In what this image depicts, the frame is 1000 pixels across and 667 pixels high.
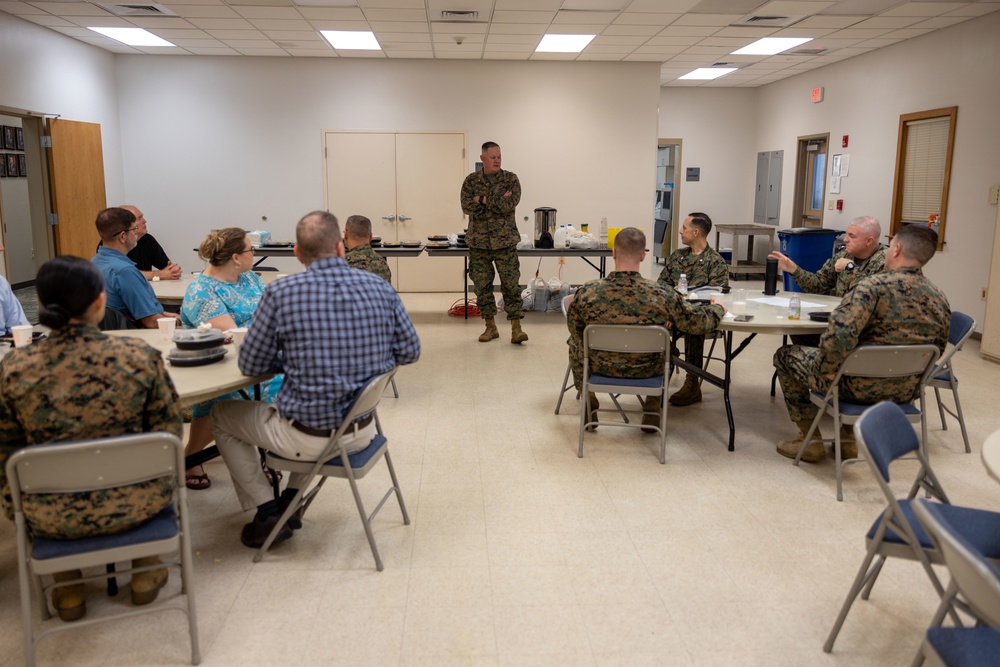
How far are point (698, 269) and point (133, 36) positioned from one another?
665 cm

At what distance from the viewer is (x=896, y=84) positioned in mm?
8320

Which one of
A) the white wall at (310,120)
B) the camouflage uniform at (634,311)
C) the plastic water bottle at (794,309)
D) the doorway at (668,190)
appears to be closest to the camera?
the camouflage uniform at (634,311)

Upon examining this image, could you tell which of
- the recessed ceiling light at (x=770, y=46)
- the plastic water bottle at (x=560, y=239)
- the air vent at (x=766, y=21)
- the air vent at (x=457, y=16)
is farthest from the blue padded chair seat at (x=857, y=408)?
the recessed ceiling light at (x=770, y=46)

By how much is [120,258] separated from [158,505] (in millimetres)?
2141

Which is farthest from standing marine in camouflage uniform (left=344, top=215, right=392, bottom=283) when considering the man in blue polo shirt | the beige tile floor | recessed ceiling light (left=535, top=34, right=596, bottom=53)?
recessed ceiling light (left=535, top=34, right=596, bottom=53)

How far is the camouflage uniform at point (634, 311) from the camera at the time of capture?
12.7 feet

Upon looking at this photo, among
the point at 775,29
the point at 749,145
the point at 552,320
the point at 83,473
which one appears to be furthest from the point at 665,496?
the point at 749,145

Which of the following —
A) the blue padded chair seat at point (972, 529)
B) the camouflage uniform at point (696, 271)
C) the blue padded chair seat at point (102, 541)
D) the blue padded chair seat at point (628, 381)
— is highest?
the camouflage uniform at point (696, 271)

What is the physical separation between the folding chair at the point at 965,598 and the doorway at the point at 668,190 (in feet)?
33.9

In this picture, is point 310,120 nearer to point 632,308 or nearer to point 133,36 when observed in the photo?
point 133,36

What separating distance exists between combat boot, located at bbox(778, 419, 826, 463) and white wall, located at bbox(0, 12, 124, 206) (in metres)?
7.25

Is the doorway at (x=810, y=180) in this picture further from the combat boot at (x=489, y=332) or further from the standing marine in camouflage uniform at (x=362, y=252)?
the standing marine in camouflage uniform at (x=362, y=252)

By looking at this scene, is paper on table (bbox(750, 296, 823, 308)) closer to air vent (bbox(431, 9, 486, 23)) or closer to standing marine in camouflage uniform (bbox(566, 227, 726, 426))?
standing marine in camouflage uniform (bbox(566, 227, 726, 426))

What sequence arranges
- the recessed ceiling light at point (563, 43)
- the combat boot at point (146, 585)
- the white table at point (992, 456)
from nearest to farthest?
the white table at point (992, 456), the combat boot at point (146, 585), the recessed ceiling light at point (563, 43)
